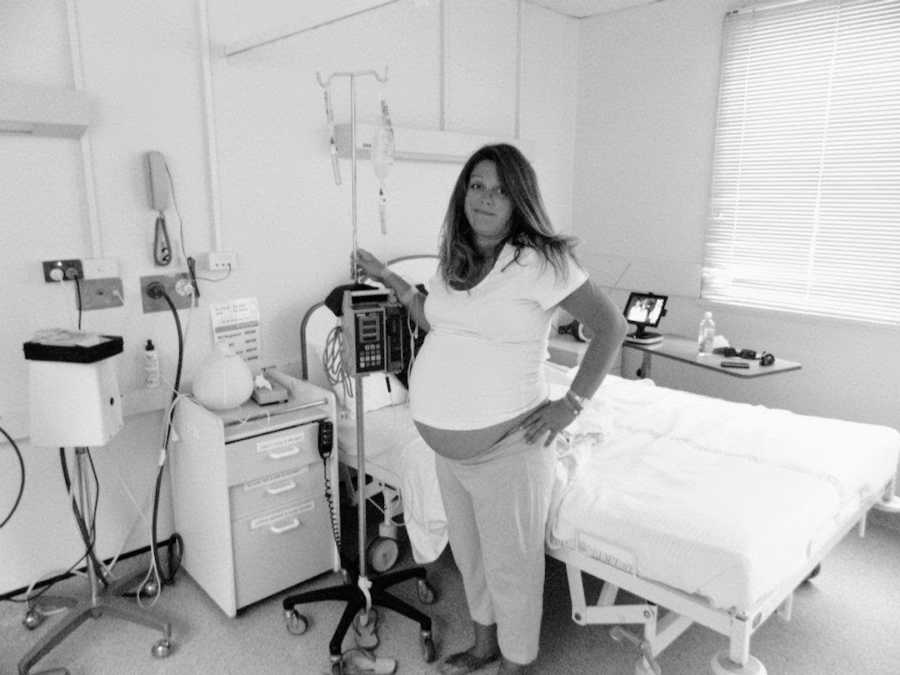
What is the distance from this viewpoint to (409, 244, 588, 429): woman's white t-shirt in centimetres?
174

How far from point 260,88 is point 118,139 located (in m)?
0.60

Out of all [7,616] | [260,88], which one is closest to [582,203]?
[260,88]

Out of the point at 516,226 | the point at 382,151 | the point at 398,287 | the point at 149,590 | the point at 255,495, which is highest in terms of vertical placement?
the point at 382,151

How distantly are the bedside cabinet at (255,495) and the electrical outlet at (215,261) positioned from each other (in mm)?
541

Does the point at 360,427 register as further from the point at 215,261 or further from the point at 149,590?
the point at 149,590

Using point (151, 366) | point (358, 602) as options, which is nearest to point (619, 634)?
point (358, 602)

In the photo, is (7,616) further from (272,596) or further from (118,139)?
(118,139)

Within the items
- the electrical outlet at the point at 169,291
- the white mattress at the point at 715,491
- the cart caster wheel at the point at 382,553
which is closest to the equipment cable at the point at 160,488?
the electrical outlet at the point at 169,291

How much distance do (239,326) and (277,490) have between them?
76cm

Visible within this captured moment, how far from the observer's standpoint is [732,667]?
1668mm

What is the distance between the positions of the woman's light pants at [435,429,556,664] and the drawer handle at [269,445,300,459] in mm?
685

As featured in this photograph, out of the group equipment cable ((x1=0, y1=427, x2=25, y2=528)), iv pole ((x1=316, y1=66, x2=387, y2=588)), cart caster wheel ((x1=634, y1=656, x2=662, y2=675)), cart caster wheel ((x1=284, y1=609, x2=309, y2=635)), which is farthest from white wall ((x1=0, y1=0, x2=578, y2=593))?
cart caster wheel ((x1=634, y1=656, x2=662, y2=675))

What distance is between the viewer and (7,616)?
94.0 inches

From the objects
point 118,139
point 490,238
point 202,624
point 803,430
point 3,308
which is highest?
point 118,139
